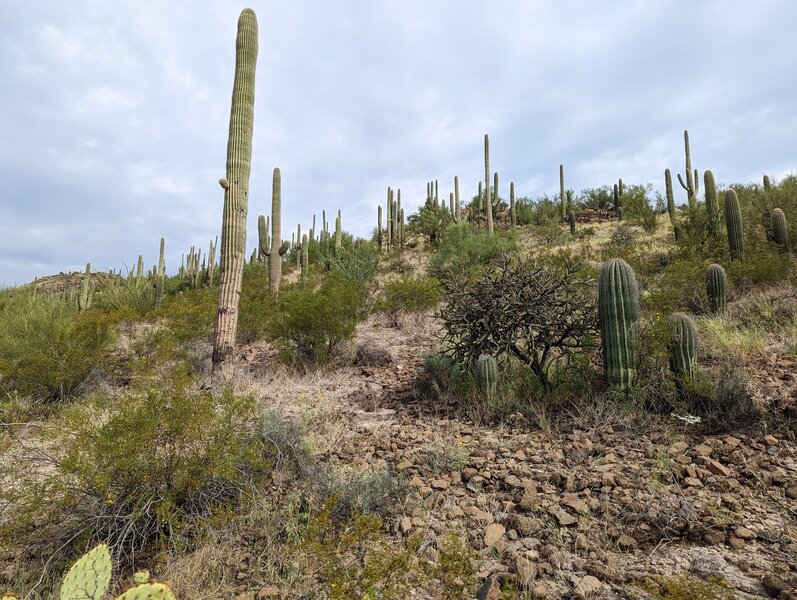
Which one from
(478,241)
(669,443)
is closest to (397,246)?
(478,241)

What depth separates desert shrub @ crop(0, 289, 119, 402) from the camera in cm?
557

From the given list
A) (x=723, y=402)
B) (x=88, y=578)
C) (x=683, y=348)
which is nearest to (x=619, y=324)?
(x=683, y=348)

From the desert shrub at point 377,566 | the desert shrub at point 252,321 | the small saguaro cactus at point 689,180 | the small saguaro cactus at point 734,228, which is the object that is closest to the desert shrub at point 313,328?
the desert shrub at point 252,321

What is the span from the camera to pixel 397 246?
22.0 metres

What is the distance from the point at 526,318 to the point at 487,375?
0.85m

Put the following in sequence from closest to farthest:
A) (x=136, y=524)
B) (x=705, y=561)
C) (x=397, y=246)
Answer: (x=705, y=561) → (x=136, y=524) → (x=397, y=246)

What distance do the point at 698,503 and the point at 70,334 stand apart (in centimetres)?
753

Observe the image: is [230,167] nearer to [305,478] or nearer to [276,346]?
[276,346]

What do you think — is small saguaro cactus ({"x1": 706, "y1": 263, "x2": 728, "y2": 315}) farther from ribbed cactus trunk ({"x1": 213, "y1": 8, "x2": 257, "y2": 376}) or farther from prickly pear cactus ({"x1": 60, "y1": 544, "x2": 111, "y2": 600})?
prickly pear cactus ({"x1": 60, "y1": 544, "x2": 111, "y2": 600})

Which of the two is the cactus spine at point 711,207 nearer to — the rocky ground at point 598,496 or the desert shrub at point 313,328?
the rocky ground at point 598,496

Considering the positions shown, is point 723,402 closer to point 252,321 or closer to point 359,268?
point 252,321

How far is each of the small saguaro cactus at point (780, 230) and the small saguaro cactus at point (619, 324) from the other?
7.95 m

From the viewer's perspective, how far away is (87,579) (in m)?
1.87

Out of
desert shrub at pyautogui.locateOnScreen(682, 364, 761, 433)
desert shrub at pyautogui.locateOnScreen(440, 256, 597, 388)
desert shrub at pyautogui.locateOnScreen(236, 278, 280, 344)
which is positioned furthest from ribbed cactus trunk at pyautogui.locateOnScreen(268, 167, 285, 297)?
desert shrub at pyautogui.locateOnScreen(682, 364, 761, 433)
